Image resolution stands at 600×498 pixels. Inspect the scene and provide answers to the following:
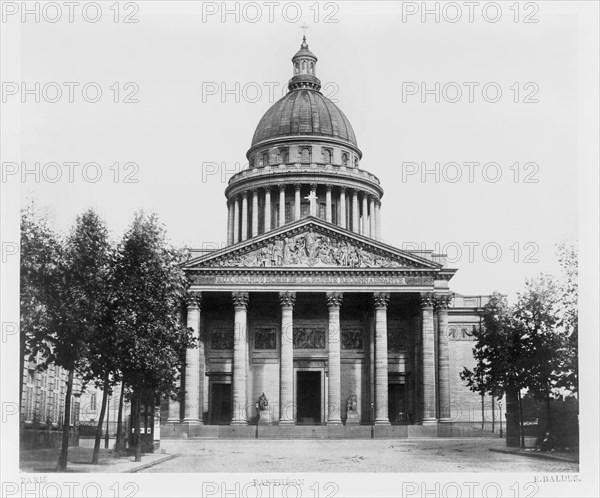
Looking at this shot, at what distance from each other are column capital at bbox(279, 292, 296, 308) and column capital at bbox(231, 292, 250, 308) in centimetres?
248

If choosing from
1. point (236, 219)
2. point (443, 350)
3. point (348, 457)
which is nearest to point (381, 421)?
point (443, 350)

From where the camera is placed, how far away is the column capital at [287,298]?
6550 cm

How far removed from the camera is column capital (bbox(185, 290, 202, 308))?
65125 millimetres

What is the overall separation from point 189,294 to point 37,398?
635 inches

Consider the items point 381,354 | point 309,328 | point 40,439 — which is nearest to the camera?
point 40,439

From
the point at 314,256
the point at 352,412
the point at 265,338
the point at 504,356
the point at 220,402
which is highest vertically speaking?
the point at 314,256

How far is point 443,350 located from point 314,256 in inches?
464

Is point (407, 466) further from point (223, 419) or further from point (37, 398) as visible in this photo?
point (223, 419)

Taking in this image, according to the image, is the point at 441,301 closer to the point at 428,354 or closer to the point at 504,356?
the point at 428,354

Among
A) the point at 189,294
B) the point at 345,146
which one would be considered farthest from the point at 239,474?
the point at 345,146

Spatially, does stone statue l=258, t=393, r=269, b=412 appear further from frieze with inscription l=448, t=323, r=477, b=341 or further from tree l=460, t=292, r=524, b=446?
tree l=460, t=292, r=524, b=446

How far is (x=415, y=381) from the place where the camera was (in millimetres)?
69812

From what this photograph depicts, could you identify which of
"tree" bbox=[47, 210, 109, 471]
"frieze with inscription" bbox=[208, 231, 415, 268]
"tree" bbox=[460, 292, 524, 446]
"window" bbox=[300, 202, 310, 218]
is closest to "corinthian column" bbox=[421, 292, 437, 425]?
"frieze with inscription" bbox=[208, 231, 415, 268]

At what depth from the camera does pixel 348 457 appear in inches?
1674
